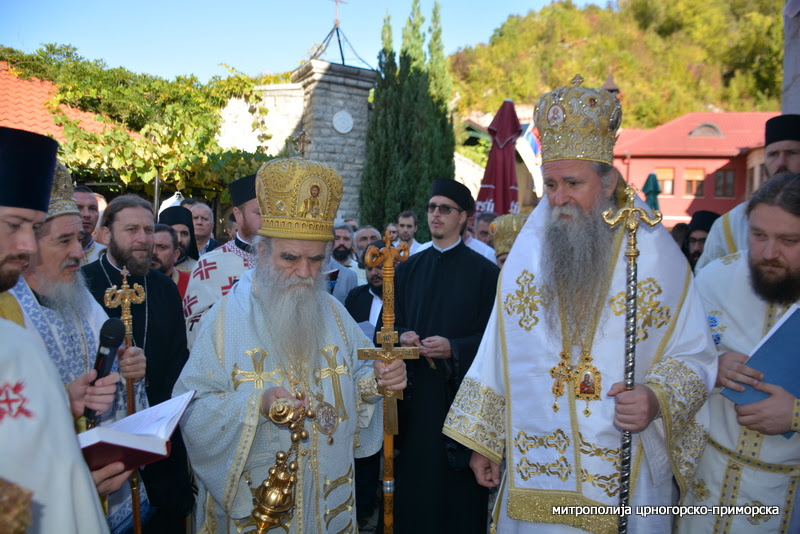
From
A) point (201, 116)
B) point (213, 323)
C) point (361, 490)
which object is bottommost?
point (361, 490)

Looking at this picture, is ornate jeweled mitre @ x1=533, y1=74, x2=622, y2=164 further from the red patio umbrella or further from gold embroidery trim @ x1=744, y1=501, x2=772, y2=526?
the red patio umbrella

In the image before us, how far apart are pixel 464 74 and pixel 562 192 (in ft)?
145

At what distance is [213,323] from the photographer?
249cm

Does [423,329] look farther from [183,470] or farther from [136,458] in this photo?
[136,458]

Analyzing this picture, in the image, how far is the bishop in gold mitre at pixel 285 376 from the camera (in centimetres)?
230

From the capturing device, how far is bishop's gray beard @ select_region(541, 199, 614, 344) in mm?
2477

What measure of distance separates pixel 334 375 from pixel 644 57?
54.6 metres

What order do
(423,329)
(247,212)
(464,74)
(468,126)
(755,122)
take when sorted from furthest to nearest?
1. (464,74)
2. (755,122)
3. (468,126)
4. (247,212)
5. (423,329)

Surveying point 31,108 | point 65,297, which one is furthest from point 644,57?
point 65,297

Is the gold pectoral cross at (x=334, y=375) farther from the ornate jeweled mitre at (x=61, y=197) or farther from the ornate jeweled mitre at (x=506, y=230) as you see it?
the ornate jeweled mitre at (x=506, y=230)

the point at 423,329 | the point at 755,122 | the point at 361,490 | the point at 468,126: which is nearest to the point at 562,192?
the point at 423,329

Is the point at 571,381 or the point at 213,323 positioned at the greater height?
the point at 213,323

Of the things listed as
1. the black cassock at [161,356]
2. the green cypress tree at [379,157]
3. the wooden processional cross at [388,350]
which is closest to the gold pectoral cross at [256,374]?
the wooden processional cross at [388,350]

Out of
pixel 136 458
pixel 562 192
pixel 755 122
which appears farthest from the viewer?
pixel 755 122
